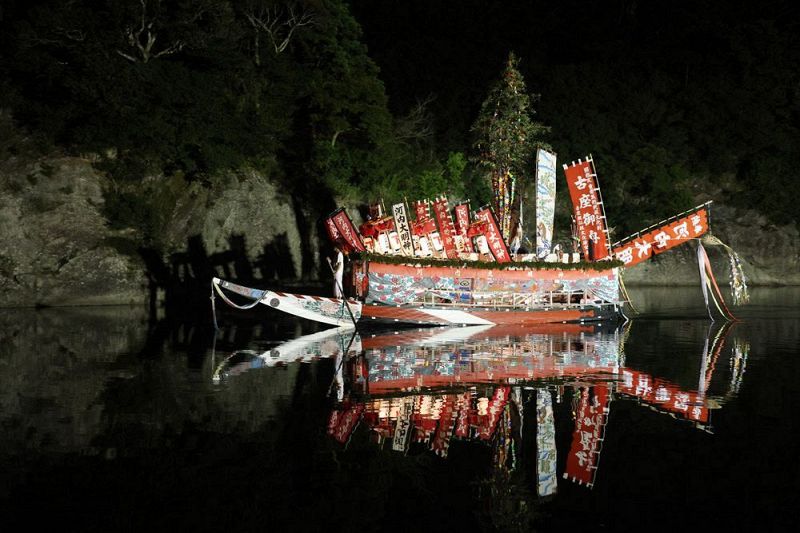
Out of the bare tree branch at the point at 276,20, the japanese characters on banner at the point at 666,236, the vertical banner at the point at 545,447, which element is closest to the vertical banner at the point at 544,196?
the japanese characters on banner at the point at 666,236

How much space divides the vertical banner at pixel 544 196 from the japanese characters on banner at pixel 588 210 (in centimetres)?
59

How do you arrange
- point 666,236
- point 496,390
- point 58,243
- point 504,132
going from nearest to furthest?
1. point 496,390
2. point 666,236
3. point 504,132
4. point 58,243

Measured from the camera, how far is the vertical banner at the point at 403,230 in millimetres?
28391

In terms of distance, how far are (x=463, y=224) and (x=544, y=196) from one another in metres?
2.86

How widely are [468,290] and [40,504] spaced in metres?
20.2

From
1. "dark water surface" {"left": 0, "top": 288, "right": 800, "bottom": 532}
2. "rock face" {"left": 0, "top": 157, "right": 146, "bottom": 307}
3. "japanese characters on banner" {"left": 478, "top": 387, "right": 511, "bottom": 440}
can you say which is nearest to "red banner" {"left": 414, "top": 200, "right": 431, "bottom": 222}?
"dark water surface" {"left": 0, "top": 288, "right": 800, "bottom": 532}

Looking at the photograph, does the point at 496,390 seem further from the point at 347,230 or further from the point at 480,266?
the point at 480,266

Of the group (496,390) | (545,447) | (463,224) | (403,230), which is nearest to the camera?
(545,447)

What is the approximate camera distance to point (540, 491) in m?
9.91

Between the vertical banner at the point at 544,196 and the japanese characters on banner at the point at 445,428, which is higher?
the vertical banner at the point at 544,196

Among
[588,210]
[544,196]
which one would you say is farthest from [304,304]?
[588,210]

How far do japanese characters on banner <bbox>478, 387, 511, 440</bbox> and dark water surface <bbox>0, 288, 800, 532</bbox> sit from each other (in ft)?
0.18

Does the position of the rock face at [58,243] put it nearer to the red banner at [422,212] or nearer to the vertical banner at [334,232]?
the vertical banner at [334,232]

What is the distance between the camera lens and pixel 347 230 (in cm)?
2728
